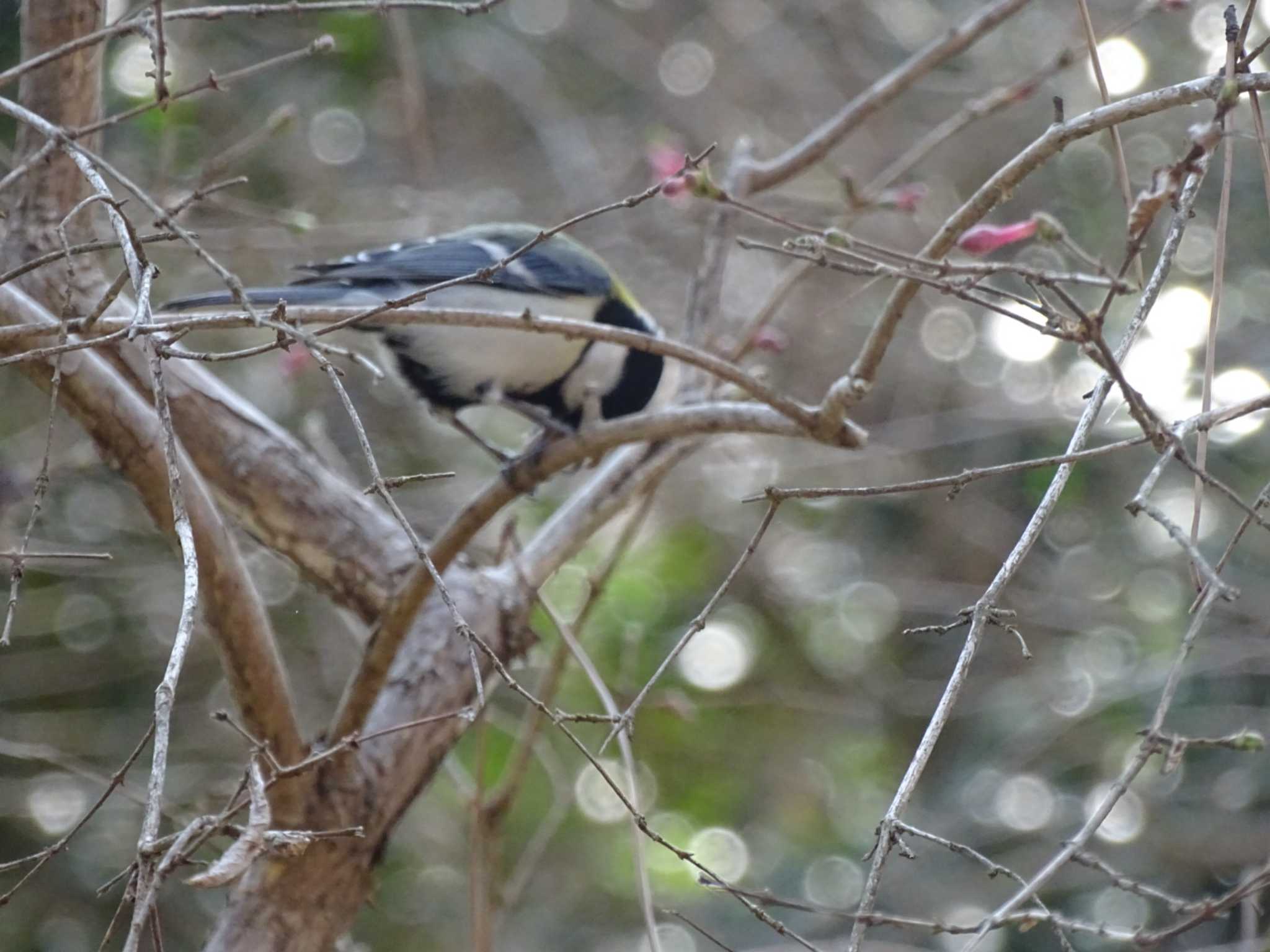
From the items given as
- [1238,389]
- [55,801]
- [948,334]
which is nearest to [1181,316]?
[1238,389]

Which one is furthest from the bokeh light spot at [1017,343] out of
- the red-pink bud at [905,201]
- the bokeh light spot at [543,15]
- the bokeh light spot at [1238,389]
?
the bokeh light spot at [543,15]

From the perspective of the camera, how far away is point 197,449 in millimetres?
2723

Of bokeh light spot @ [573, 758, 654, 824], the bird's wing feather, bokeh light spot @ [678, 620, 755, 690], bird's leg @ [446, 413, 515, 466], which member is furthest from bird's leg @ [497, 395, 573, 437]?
bokeh light spot @ [678, 620, 755, 690]

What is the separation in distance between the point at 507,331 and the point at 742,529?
7.00 feet

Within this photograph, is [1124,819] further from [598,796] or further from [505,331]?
[505,331]

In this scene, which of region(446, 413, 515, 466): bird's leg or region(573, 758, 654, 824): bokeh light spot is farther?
region(573, 758, 654, 824): bokeh light spot

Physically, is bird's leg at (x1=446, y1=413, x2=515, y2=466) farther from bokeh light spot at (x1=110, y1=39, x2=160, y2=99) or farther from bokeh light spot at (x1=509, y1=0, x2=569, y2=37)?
bokeh light spot at (x1=509, y1=0, x2=569, y2=37)

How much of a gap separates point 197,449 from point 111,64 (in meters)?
2.36

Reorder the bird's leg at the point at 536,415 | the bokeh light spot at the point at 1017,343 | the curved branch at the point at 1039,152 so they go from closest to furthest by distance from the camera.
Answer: the curved branch at the point at 1039,152 → the bird's leg at the point at 536,415 → the bokeh light spot at the point at 1017,343

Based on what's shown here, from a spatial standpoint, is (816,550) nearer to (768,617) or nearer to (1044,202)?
(768,617)

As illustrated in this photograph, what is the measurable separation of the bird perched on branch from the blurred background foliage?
38 cm

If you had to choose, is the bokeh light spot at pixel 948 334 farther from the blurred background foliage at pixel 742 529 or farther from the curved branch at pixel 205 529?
the curved branch at pixel 205 529

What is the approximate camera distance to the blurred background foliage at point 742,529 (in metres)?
4.10

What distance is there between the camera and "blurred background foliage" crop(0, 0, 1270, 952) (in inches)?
161
